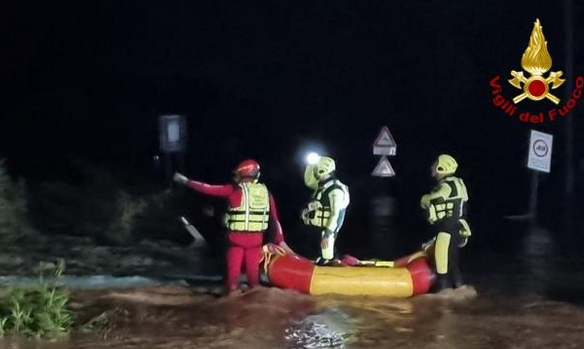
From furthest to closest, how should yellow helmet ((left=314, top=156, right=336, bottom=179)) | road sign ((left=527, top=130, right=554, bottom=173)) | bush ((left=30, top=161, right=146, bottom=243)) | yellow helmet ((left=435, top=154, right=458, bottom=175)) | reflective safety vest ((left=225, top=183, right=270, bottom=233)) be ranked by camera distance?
road sign ((left=527, top=130, right=554, bottom=173)) < bush ((left=30, top=161, right=146, bottom=243)) < yellow helmet ((left=314, top=156, right=336, bottom=179)) < yellow helmet ((left=435, top=154, right=458, bottom=175)) < reflective safety vest ((left=225, top=183, right=270, bottom=233))

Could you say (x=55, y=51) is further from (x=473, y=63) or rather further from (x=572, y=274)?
(x=572, y=274)

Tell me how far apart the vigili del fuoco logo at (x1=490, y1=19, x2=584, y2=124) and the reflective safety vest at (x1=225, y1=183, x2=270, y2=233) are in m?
7.74

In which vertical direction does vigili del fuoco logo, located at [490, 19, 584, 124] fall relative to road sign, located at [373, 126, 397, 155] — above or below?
above

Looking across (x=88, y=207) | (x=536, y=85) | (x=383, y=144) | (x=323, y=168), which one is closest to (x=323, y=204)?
(x=323, y=168)

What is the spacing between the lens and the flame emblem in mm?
18078

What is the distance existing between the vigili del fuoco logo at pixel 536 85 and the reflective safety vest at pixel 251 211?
25.4ft

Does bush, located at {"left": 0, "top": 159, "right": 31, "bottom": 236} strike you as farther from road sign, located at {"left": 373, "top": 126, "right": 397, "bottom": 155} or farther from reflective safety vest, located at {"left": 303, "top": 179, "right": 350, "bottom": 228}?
reflective safety vest, located at {"left": 303, "top": 179, "right": 350, "bottom": 228}

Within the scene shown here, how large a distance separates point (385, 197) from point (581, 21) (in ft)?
18.0

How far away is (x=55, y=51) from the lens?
2180 cm

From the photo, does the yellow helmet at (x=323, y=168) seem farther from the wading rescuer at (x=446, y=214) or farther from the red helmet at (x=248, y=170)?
the wading rescuer at (x=446, y=214)

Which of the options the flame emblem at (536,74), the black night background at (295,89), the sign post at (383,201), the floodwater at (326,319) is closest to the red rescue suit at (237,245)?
the floodwater at (326,319)

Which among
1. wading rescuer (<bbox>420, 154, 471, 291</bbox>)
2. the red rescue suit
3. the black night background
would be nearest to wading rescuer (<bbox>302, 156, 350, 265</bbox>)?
the red rescue suit

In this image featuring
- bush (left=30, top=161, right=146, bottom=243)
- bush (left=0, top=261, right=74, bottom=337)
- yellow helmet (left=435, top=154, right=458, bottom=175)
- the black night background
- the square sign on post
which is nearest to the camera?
bush (left=0, top=261, right=74, bottom=337)

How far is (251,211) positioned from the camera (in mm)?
11844
